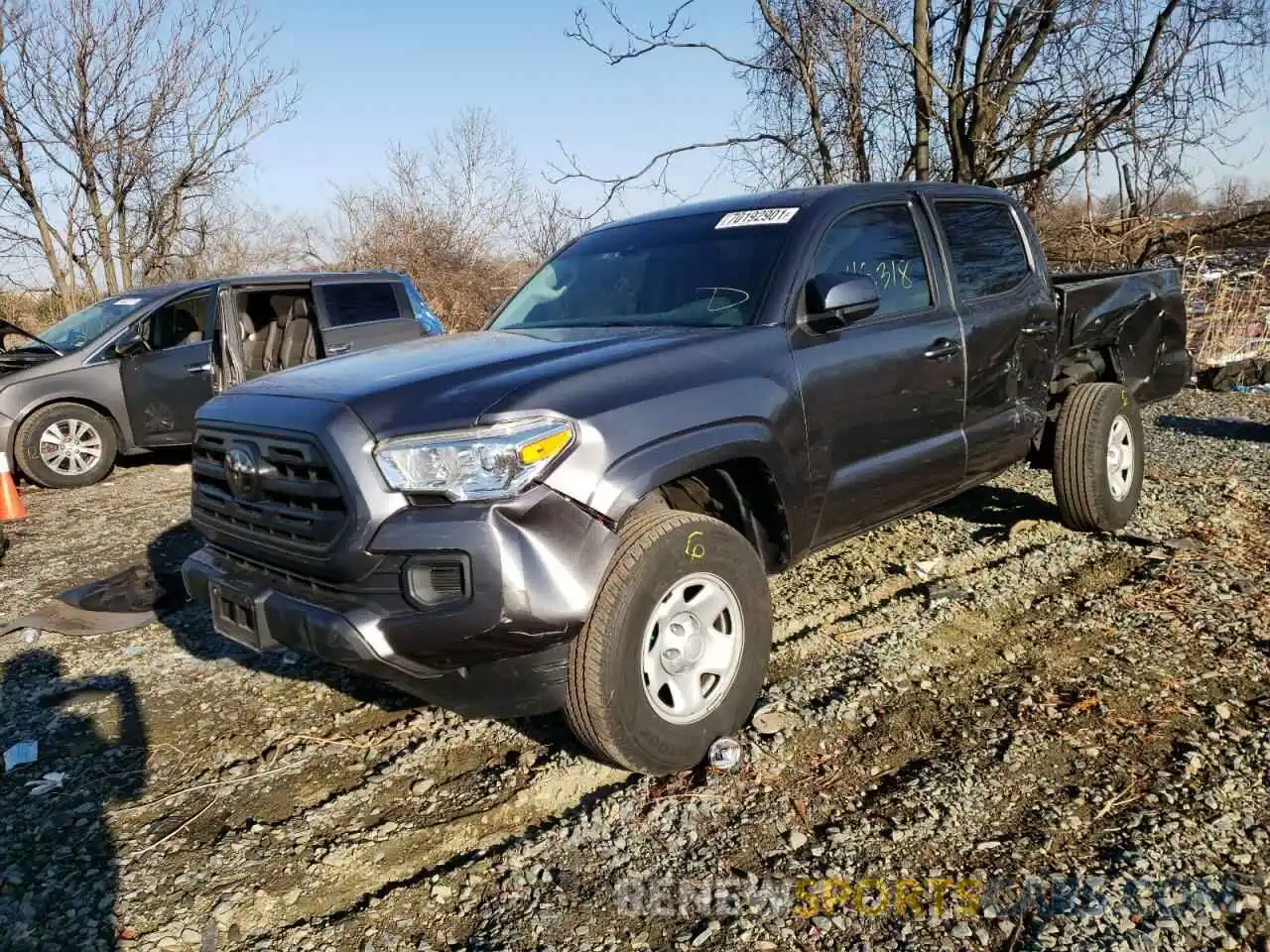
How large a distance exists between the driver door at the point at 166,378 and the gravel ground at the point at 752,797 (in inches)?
176

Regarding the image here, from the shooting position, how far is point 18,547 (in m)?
6.24

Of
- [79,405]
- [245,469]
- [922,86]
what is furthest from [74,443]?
[922,86]

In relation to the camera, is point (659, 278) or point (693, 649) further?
point (659, 278)

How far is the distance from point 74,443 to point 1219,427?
10358mm

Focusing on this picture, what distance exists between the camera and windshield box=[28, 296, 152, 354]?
27.8ft

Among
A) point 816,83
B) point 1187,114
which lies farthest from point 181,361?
point 1187,114

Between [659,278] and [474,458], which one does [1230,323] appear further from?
[474,458]

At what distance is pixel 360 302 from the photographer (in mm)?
8688

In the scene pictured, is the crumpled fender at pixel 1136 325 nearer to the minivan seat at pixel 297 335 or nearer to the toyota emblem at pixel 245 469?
the toyota emblem at pixel 245 469

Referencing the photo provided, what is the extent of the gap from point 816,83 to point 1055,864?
12710mm

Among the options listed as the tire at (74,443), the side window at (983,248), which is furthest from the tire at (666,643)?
the tire at (74,443)

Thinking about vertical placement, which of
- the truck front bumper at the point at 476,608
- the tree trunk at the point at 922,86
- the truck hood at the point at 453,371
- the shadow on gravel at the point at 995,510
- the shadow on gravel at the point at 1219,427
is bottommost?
the shadow on gravel at the point at 1219,427

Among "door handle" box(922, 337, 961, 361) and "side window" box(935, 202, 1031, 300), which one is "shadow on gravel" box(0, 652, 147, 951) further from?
"side window" box(935, 202, 1031, 300)

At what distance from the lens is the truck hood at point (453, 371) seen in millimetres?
2596
